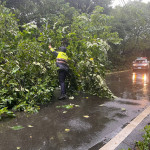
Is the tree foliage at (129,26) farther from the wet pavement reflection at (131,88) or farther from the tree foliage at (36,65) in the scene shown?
the tree foliage at (36,65)

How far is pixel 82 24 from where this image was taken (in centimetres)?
1520

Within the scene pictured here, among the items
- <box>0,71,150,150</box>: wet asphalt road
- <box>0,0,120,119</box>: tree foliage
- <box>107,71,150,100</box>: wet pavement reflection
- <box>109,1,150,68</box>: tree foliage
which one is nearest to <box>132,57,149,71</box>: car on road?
<box>109,1,150,68</box>: tree foliage

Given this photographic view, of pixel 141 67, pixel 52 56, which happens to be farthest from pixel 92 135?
pixel 141 67

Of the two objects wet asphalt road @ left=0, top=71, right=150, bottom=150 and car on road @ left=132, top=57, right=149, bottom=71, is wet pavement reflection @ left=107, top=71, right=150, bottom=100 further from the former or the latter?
car on road @ left=132, top=57, right=149, bottom=71

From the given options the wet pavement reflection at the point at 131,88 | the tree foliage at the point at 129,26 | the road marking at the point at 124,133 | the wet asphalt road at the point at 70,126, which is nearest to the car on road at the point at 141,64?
the tree foliage at the point at 129,26

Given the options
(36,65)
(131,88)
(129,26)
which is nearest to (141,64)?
(129,26)

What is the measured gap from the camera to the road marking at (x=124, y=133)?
3.20 m

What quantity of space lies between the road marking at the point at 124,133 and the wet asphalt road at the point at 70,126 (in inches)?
3.7

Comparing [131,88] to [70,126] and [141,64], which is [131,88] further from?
[141,64]

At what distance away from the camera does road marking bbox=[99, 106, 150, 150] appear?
3.20 meters

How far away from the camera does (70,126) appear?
4020 millimetres

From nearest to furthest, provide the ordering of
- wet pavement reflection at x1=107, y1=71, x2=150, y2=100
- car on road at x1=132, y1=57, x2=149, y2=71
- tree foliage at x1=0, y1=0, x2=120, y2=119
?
tree foliage at x1=0, y1=0, x2=120, y2=119 → wet pavement reflection at x1=107, y1=71, x2=150, y2=100 → car on road at x1=132, y1=57, x2=149, y2=71

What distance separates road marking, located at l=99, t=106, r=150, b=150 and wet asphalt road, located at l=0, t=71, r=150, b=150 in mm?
94

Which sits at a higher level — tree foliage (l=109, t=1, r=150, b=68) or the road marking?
tree foliage (l=109, t=1, r=150, b=68)
